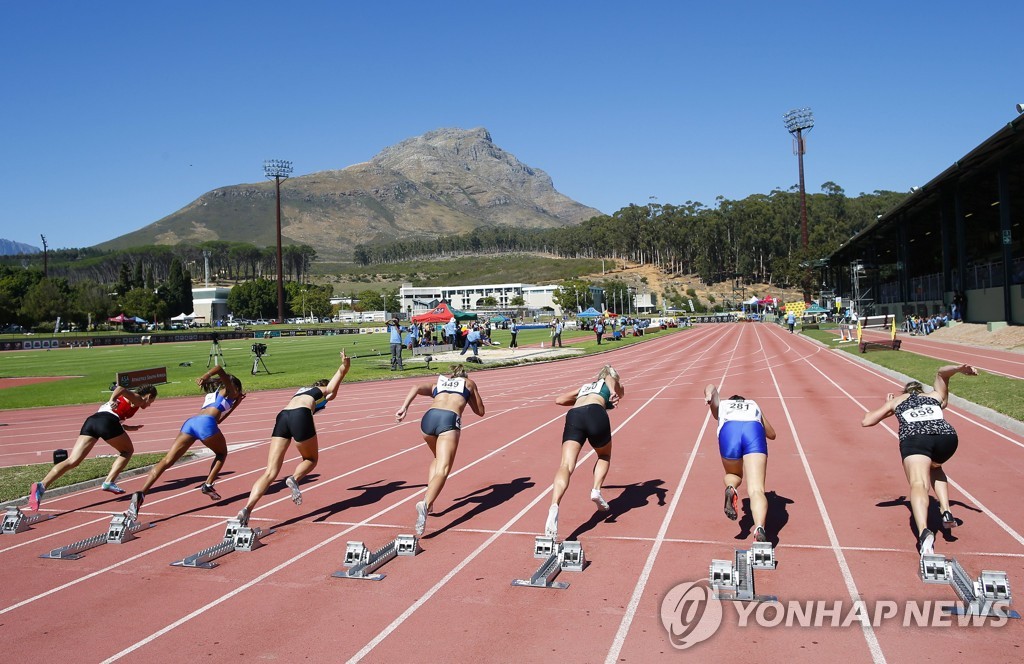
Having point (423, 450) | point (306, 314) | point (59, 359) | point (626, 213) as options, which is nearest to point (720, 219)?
point (626, 213)

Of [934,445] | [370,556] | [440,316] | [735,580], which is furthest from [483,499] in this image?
[440,316]

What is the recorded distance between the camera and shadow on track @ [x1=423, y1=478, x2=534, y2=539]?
28.2ft

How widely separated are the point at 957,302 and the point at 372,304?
12993 centimetres

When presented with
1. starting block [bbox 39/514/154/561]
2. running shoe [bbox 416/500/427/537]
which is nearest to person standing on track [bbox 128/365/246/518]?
starting block [bbox 39/514/154/561]

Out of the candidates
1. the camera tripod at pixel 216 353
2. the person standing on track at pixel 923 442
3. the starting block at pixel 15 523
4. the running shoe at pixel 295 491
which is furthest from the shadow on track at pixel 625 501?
the camera tripod at pixel 216 353

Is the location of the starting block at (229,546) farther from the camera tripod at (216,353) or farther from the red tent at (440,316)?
the red tent at (440,316)

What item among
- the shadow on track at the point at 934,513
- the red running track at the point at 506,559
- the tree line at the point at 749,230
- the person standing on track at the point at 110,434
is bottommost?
the red running track at the point at 506,559

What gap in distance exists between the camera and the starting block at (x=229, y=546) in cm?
735

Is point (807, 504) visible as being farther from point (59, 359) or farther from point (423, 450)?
point (59, 359)

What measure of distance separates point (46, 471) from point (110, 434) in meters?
2.96

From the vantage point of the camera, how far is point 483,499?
9570mm

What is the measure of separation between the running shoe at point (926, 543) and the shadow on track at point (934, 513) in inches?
39.1

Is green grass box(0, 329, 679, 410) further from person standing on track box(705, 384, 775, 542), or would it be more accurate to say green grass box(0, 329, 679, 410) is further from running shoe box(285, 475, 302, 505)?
person standing on track box(705, 384, 775, 542)

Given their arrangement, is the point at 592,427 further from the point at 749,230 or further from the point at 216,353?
the point at 749,230
